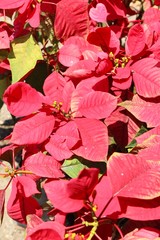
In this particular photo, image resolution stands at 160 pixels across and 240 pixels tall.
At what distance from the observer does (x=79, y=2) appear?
27.7 inches

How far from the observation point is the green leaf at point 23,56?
0.71 metres

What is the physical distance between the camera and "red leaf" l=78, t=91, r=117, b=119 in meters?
0.60

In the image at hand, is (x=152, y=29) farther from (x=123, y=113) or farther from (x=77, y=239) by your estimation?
(x=77, y=239)

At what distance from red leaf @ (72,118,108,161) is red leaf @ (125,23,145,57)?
0.13 meters

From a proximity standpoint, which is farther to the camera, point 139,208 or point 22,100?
point 22,100

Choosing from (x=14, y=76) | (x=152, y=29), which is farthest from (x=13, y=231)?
(x=152, y=29)

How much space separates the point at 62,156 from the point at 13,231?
593mm

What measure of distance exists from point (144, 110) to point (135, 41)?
10 centimetres

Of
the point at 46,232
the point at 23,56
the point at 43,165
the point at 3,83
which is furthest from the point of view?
the point at 3,83

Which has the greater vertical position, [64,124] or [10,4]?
[10,4]

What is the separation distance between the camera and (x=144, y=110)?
0.63 meters

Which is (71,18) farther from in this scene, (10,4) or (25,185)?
(25,185)

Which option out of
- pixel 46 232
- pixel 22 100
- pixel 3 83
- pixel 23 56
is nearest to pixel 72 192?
pixel 46 232

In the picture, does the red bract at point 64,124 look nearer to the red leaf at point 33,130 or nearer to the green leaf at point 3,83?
the red leaf at point 33,130
